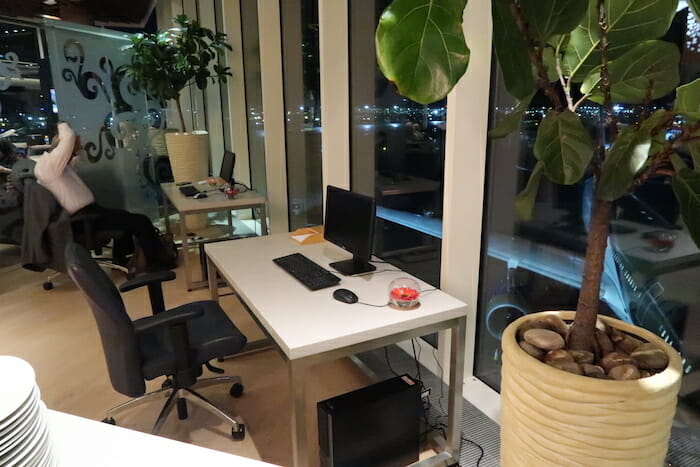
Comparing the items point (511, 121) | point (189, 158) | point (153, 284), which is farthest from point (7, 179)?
point (511, 121)

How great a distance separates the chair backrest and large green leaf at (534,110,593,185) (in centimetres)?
163

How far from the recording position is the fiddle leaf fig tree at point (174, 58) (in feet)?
15.8

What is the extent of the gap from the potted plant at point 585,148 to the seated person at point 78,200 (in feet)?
12.2

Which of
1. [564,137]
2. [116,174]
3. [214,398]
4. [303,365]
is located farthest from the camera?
[116,174]

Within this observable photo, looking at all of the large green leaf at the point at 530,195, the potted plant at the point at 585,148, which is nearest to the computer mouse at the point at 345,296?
the potted plant at the point at 585,148

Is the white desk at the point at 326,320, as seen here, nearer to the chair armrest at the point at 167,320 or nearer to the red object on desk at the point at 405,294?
the red object on desk at the point at 405,294

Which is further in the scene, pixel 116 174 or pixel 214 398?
pixel 116 174

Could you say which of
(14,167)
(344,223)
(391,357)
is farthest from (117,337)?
(14,167)

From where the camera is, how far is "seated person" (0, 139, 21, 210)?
4516 millimetres

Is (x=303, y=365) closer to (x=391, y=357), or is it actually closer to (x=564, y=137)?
(x=564, y=137)

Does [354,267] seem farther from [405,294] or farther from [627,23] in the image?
[627,23]

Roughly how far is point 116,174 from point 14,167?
990 mm

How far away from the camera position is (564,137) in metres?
1.14

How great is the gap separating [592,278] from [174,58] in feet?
15.7
